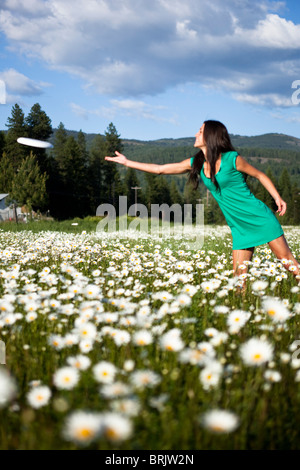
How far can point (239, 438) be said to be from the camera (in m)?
1.74

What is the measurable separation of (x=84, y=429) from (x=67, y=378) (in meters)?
0.57

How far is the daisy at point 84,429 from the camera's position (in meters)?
1.39

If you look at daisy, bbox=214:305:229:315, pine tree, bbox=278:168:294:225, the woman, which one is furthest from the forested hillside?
daisy, bbox=214:305:229:315

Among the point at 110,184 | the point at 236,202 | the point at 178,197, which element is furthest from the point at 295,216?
the point at 236,202

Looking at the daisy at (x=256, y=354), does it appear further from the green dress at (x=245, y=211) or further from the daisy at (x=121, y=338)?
the green dress at (x=245, y=211)

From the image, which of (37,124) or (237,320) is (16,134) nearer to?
(37,124)

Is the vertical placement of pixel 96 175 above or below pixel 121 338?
above

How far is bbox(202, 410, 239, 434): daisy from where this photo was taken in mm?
1483

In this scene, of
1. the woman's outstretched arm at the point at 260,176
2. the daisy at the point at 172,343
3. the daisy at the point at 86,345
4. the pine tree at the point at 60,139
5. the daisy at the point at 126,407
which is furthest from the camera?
the pine tree at the point at 60,139

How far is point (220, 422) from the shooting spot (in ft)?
4.94

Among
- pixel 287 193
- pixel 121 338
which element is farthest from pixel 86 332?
pixel 287 193

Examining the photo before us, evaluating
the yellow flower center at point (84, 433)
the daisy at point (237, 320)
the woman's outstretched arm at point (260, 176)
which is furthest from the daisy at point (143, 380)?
the woman's outstretched arm at point (260, 176)

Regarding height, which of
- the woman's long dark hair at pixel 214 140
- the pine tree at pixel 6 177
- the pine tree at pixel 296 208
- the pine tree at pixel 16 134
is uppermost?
the pine tree at pixel 16 134
